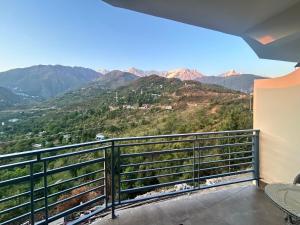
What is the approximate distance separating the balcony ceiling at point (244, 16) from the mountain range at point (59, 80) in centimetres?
360

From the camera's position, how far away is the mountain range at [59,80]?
960cm

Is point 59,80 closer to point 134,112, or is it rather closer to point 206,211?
point 134,112

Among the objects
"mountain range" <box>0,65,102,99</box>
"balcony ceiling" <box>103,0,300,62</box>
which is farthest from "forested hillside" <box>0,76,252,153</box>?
"balcony ceiling" <box>103,0,300,62</box>

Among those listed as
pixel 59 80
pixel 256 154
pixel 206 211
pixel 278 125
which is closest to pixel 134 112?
pixel 59 80

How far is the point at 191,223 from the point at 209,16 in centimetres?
322

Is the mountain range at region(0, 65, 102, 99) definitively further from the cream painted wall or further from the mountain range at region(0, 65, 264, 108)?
the cream painted wall

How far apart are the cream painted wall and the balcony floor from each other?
0.50 m

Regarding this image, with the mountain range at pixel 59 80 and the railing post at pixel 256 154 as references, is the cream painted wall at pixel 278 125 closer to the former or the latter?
the railing post at pixel 256 154

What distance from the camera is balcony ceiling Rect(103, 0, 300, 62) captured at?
3619 mm

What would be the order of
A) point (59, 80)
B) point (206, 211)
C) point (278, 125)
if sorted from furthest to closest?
1. point (59, 80)
2. point (278, 125)
3. point (206, 211)

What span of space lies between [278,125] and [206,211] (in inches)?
69.6

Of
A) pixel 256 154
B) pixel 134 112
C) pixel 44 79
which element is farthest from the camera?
pixel 44 79

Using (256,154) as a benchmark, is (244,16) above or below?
above

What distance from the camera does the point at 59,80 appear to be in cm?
1245
